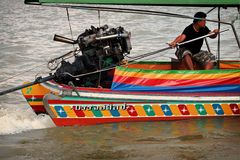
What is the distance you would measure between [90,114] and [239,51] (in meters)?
7.68

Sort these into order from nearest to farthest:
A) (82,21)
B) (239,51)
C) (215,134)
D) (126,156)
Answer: (126,156), (215,134), (239,51), (82,21)

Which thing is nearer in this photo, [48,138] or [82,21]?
[48,138]

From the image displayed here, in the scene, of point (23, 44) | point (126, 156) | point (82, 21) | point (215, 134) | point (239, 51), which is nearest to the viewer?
point (126, 156)

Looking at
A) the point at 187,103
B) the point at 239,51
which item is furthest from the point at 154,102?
the point at 239,51

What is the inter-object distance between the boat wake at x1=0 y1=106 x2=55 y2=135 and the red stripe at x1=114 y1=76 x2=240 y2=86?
54.5 inches

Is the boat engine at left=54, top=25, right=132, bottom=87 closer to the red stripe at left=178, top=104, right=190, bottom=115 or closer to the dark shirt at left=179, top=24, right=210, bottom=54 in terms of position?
the dark shirt at left=179, top=24, right=210, bottom=54

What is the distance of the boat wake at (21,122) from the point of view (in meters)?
8.80

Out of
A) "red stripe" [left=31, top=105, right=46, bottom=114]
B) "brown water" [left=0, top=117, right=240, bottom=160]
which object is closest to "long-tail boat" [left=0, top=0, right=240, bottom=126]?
"brown water" [left=0, top=117, right=240, bottom=160]

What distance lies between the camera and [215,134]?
838 centimetres

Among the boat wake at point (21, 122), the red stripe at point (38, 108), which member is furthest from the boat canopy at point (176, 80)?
the boat wake at point (21, 122)

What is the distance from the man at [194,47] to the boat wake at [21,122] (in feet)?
7.70

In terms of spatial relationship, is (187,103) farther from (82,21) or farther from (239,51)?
(82,21)

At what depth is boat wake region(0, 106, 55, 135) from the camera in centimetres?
880

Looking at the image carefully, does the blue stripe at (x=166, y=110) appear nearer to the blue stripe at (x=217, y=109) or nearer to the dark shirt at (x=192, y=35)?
the blue stripe at (x=217, y=109)
